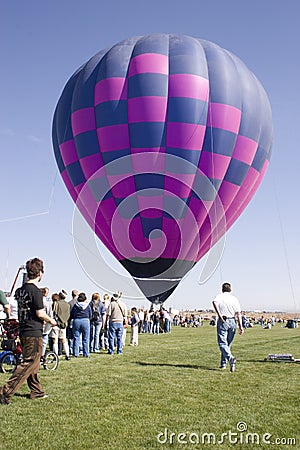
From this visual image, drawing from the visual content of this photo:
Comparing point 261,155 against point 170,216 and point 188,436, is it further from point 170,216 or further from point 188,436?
point 188,436

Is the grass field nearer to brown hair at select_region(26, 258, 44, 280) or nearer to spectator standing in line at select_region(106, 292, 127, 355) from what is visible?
brown hair at select_region(26, 258, 44, 280)

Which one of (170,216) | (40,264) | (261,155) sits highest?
(261,155)

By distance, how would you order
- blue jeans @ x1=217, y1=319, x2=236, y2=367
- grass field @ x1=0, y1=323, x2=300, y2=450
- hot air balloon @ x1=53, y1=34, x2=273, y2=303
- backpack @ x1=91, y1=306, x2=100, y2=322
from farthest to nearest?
hot air balloon @ x1=53, y1=34, x2=273, y2=303, backpack @ x1=91, y1=306, x2=100, y2=322, blue jeans @ x1=217, y1=319, x2=236, y2=367, grass field @ x1=0, y1=323, x2=300, y2=450

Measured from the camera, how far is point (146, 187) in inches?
696

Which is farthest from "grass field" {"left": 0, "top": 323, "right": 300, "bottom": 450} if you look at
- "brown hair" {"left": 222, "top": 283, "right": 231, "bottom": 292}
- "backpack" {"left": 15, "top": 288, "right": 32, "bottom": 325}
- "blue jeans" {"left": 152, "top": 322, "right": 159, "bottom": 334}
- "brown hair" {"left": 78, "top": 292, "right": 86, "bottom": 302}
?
"blue jeans" {"left": 152, "top": 322, "right": 159, "bottom": 334}

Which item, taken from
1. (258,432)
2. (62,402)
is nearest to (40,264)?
(62,402)

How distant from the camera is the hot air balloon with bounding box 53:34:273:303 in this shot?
17344mm

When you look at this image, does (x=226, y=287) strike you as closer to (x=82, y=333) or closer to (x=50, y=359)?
(x=50, y=359)

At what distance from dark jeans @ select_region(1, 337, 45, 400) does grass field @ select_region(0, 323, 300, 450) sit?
6.6 inches

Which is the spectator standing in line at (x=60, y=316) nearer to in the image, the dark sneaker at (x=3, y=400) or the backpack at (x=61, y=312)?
the backpack at (x=61, y=312)

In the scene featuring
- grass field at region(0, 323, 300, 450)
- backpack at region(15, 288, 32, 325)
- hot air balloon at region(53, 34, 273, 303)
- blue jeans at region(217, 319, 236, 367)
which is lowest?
grass field at region(0, 323, 300, 450)

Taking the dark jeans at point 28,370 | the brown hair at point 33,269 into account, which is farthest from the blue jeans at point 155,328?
the brown hair at point 33,269

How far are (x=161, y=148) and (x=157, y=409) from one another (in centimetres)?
1239

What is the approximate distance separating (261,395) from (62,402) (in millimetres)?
2566
